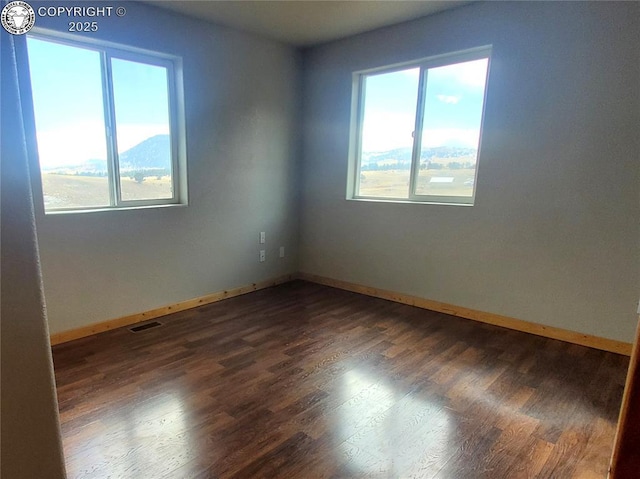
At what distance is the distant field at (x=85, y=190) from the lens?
2645mm

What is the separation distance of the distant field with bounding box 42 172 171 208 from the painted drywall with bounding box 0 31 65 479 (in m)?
2.23

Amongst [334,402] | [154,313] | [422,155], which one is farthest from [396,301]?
[154,313]

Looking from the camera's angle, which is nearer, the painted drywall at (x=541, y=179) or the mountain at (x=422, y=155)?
the painted drywall at (x=541, y=179)

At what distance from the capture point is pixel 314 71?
4117mm

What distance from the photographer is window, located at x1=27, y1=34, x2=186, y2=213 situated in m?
2.58

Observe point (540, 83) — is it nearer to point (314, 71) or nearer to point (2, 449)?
point (314, 71)

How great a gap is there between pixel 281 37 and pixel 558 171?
9.38 feet

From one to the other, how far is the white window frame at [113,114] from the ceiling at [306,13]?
1.44ft

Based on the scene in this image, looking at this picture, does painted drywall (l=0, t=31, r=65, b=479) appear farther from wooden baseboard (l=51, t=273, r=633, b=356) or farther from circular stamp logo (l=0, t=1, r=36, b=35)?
wooden baseboard (l=51, t=273, r=633, b=356)

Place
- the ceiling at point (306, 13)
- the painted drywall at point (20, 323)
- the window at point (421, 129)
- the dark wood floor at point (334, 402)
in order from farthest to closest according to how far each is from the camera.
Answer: the window at point (421, 129) → the ceiling at point (306, 13) → the dark wood floor at point (334, 402) → the painted drywall at point (20, 323)

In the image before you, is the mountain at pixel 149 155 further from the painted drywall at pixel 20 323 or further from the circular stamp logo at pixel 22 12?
the painted drywall at pixel 20 323

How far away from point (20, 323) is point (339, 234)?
3.48m

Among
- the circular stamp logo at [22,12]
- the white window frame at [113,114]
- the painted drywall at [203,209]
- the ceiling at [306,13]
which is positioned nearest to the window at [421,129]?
the ceiling at [306,13]

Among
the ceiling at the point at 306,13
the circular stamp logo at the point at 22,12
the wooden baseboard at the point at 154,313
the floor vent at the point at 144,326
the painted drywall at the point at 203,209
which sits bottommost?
the floor vent at the point at 144,326
